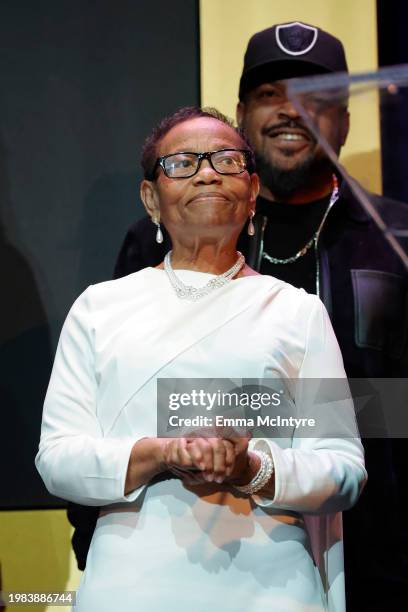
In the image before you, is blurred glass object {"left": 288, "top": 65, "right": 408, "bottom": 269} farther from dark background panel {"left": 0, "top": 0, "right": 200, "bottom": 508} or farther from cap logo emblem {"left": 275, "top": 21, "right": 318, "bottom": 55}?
dark background panel {"left": 0, "top": 0, "right": 200, "bottom": 508}

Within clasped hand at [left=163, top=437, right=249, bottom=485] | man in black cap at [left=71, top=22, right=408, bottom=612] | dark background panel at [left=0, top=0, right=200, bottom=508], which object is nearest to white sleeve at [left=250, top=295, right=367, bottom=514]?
clasped hand at [left=163, top=437, right=249, bottom=485]

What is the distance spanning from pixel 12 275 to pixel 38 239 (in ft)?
0.37

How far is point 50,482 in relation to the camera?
1.64 metres

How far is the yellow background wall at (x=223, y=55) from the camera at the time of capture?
251 centimetres

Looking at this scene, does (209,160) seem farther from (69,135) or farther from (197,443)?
(69,135)

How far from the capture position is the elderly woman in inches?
61.4

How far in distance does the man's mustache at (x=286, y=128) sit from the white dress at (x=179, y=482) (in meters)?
0.62

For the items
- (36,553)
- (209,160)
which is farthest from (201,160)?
(36,553)

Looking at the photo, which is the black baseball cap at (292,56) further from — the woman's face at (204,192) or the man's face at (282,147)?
the woman's face at (204,192)

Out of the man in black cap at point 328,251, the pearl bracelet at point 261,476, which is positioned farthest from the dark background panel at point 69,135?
the pearl bracelet at point 261,476

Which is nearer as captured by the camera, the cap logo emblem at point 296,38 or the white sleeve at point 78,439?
the white sleeve at point 78,439

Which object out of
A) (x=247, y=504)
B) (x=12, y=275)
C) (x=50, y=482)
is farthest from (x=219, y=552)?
(x=12, y=275)

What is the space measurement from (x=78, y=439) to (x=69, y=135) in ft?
3.92

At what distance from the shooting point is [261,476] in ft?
5.08
